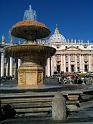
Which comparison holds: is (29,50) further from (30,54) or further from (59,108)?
(59,108)

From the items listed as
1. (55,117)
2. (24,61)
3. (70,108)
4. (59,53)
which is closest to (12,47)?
(24,61)

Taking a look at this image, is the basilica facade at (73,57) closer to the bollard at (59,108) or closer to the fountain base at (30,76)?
the fountain base at (30,76)

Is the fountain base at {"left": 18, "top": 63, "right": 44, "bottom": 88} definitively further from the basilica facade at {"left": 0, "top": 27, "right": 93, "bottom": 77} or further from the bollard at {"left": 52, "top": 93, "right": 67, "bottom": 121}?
the basilica facade at {"left": 0, "top": 27, "right": 93, "bottom": 77}

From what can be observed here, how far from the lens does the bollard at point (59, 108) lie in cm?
878

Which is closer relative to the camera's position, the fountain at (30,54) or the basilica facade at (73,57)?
the fountain at (30,54)

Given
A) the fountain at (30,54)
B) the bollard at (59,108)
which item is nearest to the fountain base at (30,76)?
the fountain at (30,54)

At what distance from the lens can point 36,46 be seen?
668 inches

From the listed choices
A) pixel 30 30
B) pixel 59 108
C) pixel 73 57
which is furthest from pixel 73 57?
pixel 59 108

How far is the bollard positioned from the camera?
8.78m

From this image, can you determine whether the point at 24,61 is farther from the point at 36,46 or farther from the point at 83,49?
the point at 83,49

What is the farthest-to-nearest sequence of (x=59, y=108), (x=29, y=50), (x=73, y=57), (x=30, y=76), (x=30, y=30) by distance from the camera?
(x=73, y=57)
(x=30, y=30)
(x=30, y=76)
(x=29, y=50)
(x=59, y=108)

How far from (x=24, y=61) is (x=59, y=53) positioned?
104651 mm

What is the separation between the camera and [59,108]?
28.9 feet

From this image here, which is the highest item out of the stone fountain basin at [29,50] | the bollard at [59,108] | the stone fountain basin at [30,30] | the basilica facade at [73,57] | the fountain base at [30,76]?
the basilica facade at [73,57]
